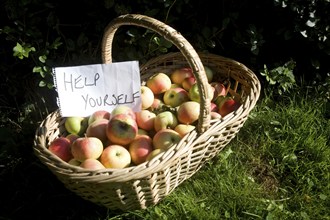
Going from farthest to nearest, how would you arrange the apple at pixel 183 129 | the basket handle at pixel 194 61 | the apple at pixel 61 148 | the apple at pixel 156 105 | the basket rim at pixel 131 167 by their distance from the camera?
the apple at pixel 156 105 < the apple at pixel 183 129 < the apple at pixel 61 148 < the basket handle at pixel 194 61 < the basket rim at pixel 131 167

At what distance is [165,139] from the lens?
173 cm

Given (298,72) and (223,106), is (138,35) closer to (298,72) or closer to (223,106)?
(223,106)

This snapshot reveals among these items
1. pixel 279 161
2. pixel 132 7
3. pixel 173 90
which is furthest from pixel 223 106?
pixel 132 7

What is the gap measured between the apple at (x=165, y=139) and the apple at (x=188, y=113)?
0.39 ft

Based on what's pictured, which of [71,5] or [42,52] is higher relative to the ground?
[71,5]

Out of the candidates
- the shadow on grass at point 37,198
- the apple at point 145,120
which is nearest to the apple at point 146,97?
the apple at point 145,120

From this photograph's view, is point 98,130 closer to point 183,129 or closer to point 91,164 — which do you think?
point 91,164

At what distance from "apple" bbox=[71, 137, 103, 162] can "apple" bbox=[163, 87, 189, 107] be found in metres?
0.50

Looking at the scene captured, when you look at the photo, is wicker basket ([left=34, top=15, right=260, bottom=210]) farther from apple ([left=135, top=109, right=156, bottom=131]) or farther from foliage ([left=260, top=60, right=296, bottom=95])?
foliage ([left=260, top=60, right=296, bottom=95])

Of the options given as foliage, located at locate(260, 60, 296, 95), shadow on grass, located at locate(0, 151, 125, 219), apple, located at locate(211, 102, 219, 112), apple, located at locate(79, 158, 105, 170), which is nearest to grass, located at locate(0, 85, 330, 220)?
shadow on grass, located at locate(0, 151, 125, 219)

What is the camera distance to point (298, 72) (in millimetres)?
2588

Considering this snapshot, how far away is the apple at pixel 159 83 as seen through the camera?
6.93ft

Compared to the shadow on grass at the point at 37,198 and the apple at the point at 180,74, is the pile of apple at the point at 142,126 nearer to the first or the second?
the apple at the point at 180,74

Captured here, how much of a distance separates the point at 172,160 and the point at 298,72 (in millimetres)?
1383
